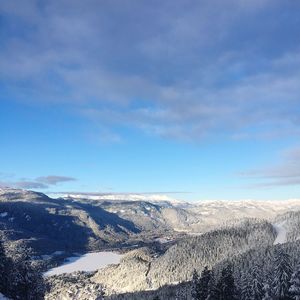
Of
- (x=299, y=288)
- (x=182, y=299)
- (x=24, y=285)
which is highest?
(x=299, y=288)

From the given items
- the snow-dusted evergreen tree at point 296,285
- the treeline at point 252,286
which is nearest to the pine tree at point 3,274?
the treeline at point 252,286

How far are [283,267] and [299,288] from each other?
1754cm

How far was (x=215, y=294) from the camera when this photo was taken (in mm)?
75625

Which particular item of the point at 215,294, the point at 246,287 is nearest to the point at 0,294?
the point at 215,294

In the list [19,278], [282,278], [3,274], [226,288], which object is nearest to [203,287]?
[226,288]

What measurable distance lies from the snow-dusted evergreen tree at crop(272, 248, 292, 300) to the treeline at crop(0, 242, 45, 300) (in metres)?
59.5

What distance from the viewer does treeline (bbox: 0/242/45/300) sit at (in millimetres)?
94312

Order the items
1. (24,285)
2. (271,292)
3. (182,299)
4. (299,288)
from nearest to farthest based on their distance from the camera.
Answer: (299,288) → (271,292) → (24,285) → (182,299)

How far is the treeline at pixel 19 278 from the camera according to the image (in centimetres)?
9431

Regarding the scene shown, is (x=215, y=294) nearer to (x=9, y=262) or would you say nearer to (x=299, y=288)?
(x=299, y=288)

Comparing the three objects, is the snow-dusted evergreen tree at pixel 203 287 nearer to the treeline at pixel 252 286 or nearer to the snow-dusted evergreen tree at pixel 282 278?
the treeline at pixel 252 286

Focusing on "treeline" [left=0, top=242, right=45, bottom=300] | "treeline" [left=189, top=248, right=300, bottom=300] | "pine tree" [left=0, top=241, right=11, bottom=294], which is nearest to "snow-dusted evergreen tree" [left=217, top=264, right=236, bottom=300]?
"treeline" [left=189, top=248, right=300, bottom=300]

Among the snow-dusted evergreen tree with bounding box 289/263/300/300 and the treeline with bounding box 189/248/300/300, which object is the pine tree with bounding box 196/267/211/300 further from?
the snow-dusted evergreen tree with bounding box 289/263/300/300

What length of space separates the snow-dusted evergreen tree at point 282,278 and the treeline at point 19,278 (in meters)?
59.5
